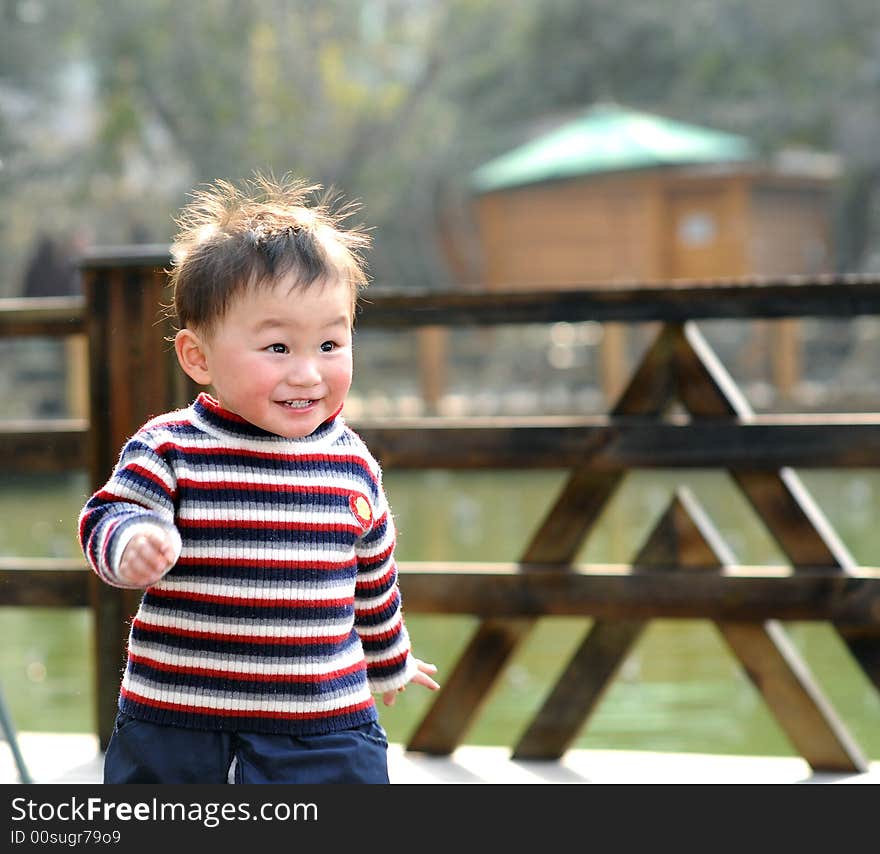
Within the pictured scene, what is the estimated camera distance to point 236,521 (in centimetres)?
206

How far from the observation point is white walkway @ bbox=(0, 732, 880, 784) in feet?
10.8

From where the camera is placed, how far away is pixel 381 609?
226cm

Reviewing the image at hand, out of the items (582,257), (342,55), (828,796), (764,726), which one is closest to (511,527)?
(764,726)

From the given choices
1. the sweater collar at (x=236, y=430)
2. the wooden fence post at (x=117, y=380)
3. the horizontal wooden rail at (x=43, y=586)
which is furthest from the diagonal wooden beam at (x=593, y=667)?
the sweater collar at (x=236, y=430)

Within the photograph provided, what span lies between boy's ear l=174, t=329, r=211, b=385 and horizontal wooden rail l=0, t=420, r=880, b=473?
1.32 m

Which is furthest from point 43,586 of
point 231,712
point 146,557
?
point 146,557

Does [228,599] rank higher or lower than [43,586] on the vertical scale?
higher

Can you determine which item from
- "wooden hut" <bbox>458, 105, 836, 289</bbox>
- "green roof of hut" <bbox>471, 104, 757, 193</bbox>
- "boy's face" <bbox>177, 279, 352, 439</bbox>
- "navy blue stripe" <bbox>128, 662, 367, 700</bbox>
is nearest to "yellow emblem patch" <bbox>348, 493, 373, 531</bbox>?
"boy's face" <bbox>177, 279, 352, 439</bbox>

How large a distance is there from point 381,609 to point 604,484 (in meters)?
1.29

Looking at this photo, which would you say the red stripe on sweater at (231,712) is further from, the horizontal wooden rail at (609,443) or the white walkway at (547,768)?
the horizontal wooden rail at (609,443)

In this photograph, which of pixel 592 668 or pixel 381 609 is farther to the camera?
pixel 592 668

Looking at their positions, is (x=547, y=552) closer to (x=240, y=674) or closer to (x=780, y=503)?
(x=780, y=503)

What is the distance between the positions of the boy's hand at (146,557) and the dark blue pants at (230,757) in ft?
0.84

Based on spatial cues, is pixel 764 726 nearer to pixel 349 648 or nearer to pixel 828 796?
pixel 828 796
